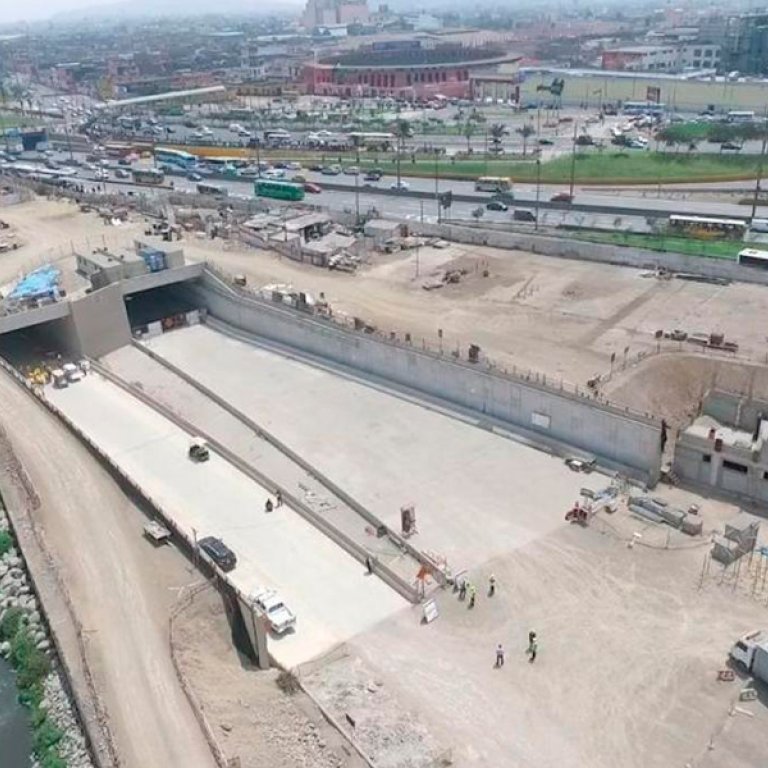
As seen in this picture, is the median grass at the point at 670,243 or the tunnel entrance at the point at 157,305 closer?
the tunnel entrance at the point at 157,305

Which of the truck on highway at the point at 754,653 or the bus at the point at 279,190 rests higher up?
the bus at the point at 279,190

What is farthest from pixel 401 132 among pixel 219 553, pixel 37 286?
pixel 219 553

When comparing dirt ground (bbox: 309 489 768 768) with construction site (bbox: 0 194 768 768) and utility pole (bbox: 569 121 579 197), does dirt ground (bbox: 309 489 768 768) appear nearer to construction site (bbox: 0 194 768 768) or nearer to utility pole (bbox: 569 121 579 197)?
construction site (bbox: 0 194 768 768)

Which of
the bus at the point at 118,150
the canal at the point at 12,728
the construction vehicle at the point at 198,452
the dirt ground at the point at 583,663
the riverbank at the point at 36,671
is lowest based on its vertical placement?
the canal at the point at 12,728

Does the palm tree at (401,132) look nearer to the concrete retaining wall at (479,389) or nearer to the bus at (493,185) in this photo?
the bus at (493,185)

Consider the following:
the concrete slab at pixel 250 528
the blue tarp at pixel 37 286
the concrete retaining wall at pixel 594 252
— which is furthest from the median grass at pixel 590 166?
the concrete slab at pixel 250 528

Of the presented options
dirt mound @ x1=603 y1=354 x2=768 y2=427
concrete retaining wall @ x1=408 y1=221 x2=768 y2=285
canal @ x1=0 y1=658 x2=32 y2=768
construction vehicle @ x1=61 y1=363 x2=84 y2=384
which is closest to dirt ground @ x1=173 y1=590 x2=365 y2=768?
canal @ x1=0 y1=658 x2=32 y2=768
